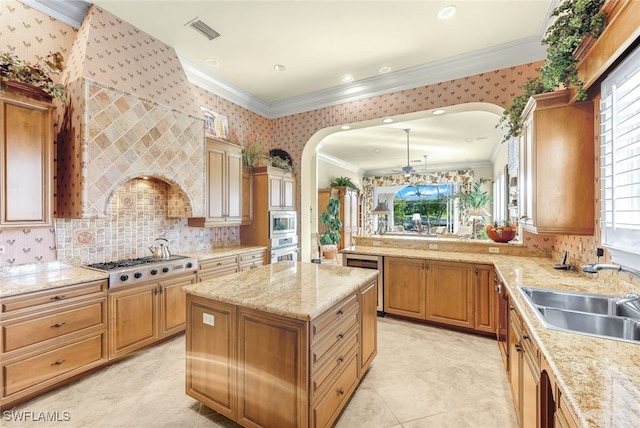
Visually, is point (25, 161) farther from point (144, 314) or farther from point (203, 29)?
point (203, 29)

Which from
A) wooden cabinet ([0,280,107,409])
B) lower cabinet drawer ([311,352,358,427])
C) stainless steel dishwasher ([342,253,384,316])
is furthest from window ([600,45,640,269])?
wooden cabinet ([0,280,107,409])

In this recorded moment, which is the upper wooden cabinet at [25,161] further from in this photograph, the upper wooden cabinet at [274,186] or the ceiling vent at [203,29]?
the upper wooden cabinet at [274,186]

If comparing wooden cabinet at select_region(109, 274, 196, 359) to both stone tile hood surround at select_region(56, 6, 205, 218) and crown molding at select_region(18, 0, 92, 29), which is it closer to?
stone tile hood surround at select_region(56, 6, 205, 218)

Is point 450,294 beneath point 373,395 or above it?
above

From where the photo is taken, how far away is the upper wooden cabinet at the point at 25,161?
2203mm

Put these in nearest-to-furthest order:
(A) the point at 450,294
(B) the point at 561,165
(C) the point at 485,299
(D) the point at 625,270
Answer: (D) the point at 625,270 < (B) the point at 561,165 < (C) the point at 485,299 < (A) the point at 450,294

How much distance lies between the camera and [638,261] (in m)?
1.57

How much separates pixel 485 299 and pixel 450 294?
1.16 feet

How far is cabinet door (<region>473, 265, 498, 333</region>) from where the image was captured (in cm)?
314

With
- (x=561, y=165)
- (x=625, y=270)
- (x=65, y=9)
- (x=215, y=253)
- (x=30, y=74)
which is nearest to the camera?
(x=625, y=270)

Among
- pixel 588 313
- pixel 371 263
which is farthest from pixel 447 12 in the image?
pixel 371 263

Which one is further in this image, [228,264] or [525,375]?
[228,264]

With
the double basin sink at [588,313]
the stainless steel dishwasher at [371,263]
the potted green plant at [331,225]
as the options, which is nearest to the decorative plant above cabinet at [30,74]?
the stainless steel dishwasher at [371,263]

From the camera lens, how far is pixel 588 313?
1.55 metres
